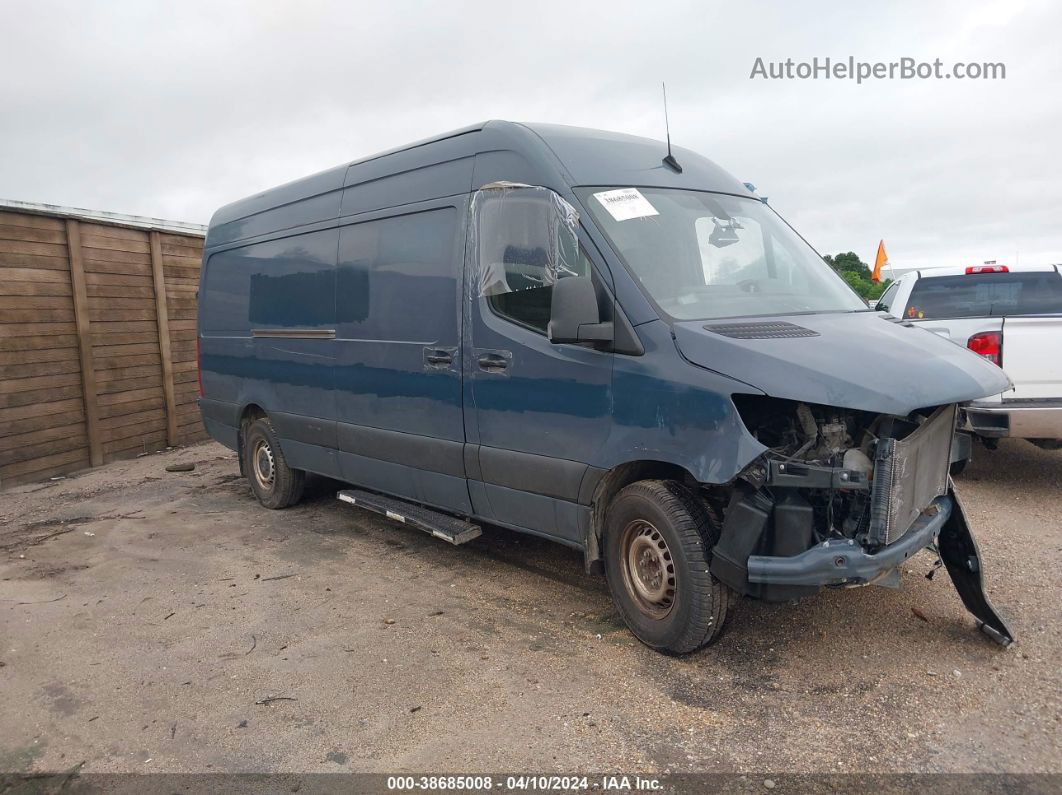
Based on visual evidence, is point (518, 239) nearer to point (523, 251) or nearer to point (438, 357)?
point (523, 251)

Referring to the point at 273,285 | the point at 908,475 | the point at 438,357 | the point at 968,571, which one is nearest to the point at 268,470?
the point at 273,285

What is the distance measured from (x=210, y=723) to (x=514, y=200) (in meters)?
2.92

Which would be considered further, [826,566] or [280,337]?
[280,337]

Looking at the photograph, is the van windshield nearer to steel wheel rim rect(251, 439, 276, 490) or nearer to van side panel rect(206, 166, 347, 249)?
van side panel rect(206, 166, 347, 249)

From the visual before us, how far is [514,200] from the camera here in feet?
13.9

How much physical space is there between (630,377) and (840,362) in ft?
3.07

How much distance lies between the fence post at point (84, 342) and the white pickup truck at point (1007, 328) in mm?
8612

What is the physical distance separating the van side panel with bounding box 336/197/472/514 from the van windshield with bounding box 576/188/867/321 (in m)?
1.11

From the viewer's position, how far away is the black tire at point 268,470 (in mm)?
6773

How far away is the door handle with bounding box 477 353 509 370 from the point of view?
4.37 metres

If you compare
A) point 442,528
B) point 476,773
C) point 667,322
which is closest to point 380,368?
point 442,528

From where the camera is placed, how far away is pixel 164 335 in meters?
9.87

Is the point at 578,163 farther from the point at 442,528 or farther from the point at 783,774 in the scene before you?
the point at 783,774

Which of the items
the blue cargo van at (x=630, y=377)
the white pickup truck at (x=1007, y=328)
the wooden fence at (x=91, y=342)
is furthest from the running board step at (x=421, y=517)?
the wooden fence at (x=91, y=342)
